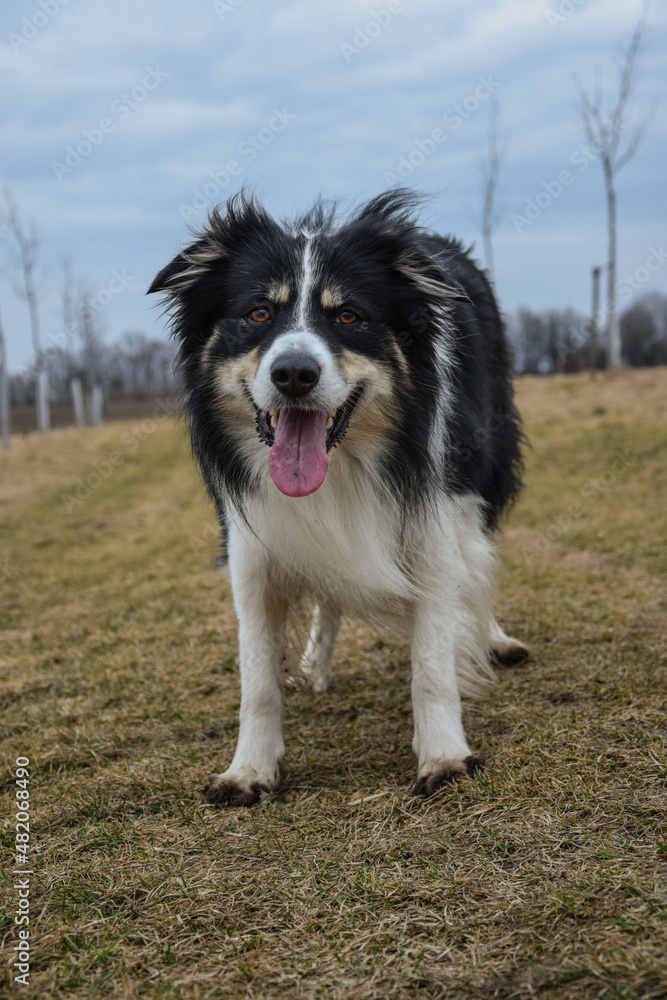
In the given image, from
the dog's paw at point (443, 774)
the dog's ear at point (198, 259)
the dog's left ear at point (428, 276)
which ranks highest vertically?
the dog's ear at point (198, 259)

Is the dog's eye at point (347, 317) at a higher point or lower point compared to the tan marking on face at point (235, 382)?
higher

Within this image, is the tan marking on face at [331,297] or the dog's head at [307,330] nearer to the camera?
the dog's head at [307,330]

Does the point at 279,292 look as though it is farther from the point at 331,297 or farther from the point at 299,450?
the point at 299,450

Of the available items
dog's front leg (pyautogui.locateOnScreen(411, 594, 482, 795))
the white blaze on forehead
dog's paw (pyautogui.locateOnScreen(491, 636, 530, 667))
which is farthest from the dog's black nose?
dog's paw (pyautogui.locateOnScreen(491, 636, 530, 667))

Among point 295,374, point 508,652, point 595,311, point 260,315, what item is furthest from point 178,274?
point 595,311

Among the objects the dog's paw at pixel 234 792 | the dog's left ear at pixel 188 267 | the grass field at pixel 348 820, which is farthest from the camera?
the dog's left ear at pixel 188 267

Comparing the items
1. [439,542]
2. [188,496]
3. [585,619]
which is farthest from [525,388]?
[439,542]

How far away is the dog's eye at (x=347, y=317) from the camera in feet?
10.1

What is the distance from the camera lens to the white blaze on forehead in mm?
2996

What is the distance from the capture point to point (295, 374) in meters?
2.74

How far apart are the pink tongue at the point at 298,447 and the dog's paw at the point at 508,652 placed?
75.4 inches

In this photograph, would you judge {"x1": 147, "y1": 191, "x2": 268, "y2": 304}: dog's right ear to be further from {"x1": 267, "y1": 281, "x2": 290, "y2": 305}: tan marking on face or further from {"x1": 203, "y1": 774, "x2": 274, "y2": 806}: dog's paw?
{"x1": 203, "y1": 774, "x2": 274, "y2": 806}: dog's paw

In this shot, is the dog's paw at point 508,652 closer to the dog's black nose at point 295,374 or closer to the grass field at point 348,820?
the grass field at point 348,820

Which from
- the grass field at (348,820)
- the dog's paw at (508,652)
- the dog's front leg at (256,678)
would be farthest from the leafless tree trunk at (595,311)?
the dog's front leg at (256,678)
